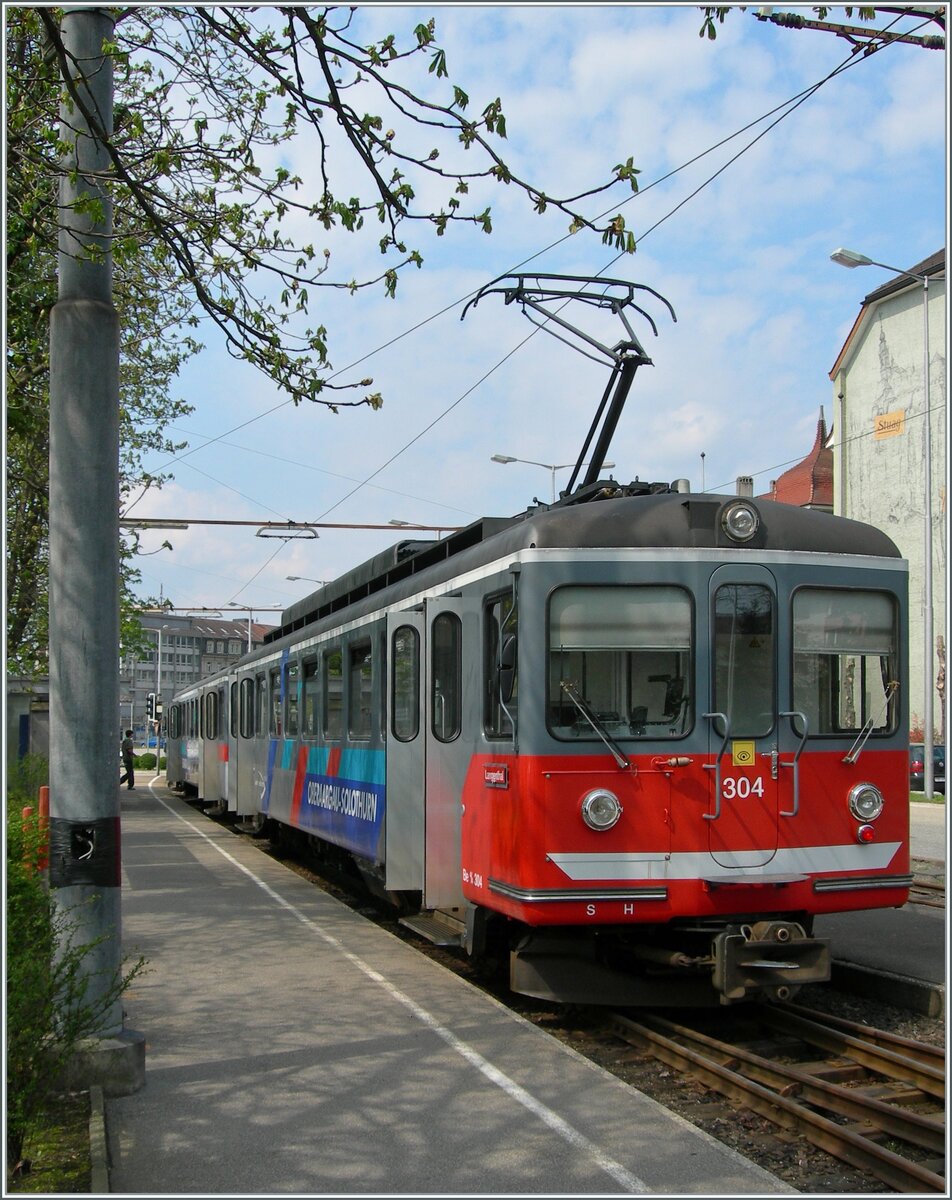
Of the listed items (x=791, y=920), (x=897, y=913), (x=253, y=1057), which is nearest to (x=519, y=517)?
(x=791, y=920)

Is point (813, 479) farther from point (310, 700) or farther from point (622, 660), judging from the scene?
point (622, 660)

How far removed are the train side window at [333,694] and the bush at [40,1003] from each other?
5.98m

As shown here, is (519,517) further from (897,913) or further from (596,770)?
(897,913)

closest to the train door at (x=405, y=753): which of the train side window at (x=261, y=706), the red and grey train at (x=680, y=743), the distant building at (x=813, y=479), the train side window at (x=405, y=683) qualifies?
the train side window at (x=405, y=683)

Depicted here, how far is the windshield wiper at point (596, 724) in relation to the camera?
725cm

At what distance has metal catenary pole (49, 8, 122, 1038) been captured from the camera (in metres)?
6.23

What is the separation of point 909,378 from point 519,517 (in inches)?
1251

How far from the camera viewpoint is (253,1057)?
264 inches

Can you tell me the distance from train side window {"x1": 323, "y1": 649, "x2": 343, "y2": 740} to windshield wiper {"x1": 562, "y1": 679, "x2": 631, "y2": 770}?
18.6 ft

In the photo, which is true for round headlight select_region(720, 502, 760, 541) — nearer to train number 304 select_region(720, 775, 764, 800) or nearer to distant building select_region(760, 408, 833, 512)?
train number 304 select_region(720, 775, 764, 800)

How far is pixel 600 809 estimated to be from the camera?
7.19m

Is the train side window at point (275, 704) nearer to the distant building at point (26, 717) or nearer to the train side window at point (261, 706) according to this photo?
the train side window at point (261, 706)

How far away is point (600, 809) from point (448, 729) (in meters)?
2.16

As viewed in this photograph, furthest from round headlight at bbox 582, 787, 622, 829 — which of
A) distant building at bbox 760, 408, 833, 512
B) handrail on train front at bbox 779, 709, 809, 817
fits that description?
distant building at bbox 760, 408, 833, 512
